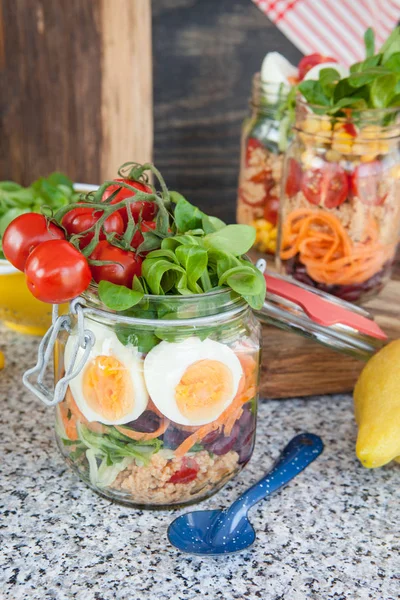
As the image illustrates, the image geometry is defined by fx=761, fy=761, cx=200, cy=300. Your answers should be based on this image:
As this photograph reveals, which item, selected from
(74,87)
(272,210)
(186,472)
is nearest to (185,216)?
(186,472)

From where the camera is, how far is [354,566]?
0.69 m

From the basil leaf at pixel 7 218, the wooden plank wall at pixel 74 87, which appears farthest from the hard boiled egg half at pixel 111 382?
the wooden plank wall at pixel 74 87

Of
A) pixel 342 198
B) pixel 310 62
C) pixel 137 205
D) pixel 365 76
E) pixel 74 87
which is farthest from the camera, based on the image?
pixel 74 87

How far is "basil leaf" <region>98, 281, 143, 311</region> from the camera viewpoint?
2.07 ft

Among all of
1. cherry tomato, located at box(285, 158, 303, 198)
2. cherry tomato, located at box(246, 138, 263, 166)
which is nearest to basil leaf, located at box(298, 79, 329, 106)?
cherry tomato, located at box(285, 158, 303, 198)

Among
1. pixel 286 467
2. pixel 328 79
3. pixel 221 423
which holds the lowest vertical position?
pixel 286 467

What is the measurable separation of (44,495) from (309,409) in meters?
0.35

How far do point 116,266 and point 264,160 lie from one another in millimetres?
549

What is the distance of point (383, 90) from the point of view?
2.99 ft

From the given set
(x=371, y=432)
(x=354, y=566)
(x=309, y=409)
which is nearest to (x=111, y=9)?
(x=309, y=409)

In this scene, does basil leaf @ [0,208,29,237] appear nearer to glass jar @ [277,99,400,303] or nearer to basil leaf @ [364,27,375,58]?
glass jar @ [277,99,400,303]

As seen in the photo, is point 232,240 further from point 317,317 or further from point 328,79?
point 328,79

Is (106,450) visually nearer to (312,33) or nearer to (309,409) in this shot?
(309,409)

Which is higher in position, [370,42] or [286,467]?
[370,42]
